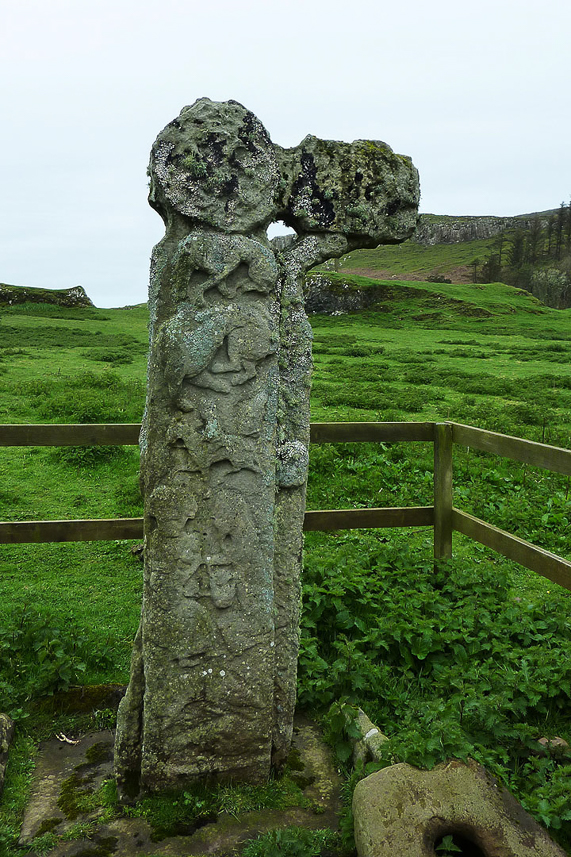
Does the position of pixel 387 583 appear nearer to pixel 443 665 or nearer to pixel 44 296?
pixel 443 665

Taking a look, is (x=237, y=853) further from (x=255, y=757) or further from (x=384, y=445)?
(x=384, y=445)

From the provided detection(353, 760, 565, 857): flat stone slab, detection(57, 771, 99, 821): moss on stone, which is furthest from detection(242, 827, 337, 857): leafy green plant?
detection(57, 771, 99, 821): moss on stone

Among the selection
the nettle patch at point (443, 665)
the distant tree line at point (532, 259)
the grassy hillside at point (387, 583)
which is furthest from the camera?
the distant tree line at point (532, 259)

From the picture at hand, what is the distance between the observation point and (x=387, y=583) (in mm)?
6082

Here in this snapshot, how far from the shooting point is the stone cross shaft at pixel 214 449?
3.59 metres

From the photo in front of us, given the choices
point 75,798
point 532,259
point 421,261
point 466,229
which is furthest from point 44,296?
point 466,229

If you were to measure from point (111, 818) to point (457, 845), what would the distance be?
1.81 meters

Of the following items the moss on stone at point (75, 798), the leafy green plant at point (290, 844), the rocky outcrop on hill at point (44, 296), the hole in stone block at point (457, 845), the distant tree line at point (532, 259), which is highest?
the distant tree line at point (532, 259)

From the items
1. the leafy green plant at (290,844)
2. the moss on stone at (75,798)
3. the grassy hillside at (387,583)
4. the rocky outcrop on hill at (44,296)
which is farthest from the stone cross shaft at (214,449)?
the rocky outcrop on hill at (44,296)

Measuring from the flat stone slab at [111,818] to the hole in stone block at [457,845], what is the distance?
628mm

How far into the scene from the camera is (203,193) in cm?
359

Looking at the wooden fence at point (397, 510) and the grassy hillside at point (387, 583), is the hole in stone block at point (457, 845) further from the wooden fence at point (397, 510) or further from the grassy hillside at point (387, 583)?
the wooden fence at point (397, 510)

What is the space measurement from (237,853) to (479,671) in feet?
7.12

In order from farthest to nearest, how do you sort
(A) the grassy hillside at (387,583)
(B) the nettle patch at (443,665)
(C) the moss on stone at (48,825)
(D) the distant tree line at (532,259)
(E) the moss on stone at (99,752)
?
(D) the distant tree line at (532,259), (A) the grassy hillside at (387,583), (E) the moss on stone at (99,752), (B) the nettle patch at (443,665), (C) the moss on stone at (48,825)
